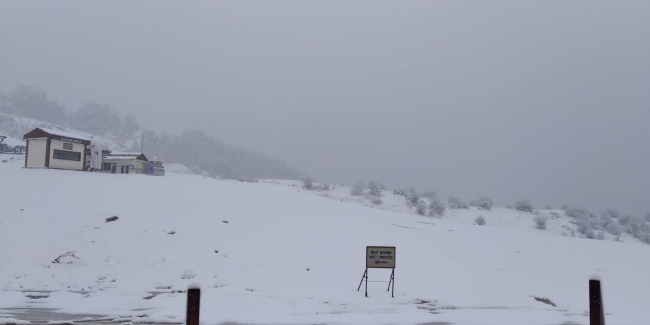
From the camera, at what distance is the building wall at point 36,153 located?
123 ft

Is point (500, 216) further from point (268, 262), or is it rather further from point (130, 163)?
point (130, 163)

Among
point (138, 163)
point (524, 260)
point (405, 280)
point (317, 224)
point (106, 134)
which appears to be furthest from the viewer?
point (106, 134)

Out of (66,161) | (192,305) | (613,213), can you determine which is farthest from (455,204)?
(192,305)

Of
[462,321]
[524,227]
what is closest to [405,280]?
[462,321]

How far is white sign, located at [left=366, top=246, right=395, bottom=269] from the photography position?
594 inches

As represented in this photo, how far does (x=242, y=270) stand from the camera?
687 inches

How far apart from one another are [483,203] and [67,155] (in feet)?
154

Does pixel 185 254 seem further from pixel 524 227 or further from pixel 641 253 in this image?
pixel 524 227

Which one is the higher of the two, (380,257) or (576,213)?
(576,213)

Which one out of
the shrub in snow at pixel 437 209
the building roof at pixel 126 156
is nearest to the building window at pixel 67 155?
the building roof at pixel 126 156

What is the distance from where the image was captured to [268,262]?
18.8 meters

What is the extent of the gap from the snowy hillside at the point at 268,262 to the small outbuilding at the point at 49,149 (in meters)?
5.47

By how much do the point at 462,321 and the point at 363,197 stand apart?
40153 mm

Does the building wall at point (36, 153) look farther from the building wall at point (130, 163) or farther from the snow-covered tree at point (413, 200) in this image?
the snow-covered tree at point (413, 200)
